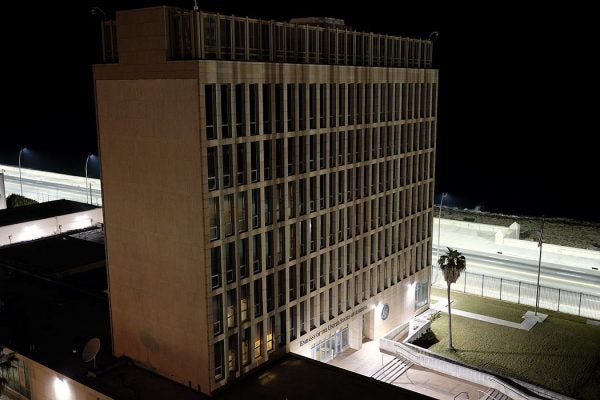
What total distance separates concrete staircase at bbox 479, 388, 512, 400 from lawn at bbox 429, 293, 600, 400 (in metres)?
3.02

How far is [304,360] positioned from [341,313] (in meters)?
7.69

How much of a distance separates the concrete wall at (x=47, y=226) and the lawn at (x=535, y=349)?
4206 centimetres

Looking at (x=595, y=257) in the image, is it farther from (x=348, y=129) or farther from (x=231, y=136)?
(x=231, y=136)

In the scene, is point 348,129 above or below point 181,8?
below

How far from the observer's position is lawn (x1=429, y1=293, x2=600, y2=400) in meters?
49.7

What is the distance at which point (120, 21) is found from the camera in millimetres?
37375

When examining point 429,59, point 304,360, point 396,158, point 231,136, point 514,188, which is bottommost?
point 514,188

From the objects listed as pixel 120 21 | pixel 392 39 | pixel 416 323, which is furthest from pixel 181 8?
pixel 416 323

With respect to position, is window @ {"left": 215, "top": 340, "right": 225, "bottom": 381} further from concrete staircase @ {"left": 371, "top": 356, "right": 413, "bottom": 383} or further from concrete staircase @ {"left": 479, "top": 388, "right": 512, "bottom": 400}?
concrete staircase @ {"left": 479, "top": 388, "right": 512, "bottom": 400}

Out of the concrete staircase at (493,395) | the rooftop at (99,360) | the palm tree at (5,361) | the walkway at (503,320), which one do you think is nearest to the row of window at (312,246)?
the rooftop at (99,360)

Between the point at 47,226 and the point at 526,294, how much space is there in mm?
58366

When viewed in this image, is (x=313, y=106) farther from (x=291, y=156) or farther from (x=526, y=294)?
(x=526, y=294)

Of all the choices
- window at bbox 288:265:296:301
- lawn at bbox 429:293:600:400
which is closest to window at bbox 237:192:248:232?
window at bbox 288:265:296:301

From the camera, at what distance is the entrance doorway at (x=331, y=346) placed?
159 ft
